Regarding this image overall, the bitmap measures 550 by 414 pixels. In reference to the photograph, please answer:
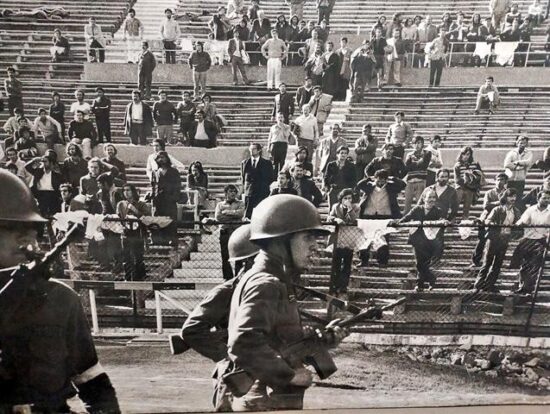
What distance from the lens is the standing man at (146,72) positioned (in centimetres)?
219

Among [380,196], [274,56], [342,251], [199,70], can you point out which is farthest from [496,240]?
[199,70]

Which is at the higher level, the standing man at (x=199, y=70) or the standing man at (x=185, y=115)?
the standing man at (x=199, y=70)

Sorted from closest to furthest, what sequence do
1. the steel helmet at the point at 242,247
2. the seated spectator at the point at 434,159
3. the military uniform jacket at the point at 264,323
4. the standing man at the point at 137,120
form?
the military uniform jacket at the point at 264,323
the steel helmet at the point at 242,247
the standing man at the point at 137,120
the seated spectator at the point at 434,159

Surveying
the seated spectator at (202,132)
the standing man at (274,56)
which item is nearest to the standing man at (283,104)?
the standing man at (274,56)

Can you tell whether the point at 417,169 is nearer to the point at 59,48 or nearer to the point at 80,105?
the point at 80,105

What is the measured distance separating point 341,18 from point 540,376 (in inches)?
72.3

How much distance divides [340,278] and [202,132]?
87 centimetres

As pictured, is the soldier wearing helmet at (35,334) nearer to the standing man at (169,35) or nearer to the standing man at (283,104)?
the standing man at (169,35)

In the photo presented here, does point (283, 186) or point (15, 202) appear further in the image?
point (283, 186)

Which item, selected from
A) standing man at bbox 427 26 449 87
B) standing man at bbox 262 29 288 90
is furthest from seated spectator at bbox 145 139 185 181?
standing man at bbox 427 26 449 87

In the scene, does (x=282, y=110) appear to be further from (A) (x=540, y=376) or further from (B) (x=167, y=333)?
(A) (x=540, y=376)

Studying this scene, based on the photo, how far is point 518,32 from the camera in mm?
2271

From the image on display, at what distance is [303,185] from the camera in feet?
7.19

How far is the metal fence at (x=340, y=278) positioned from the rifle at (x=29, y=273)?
0.41 meters
